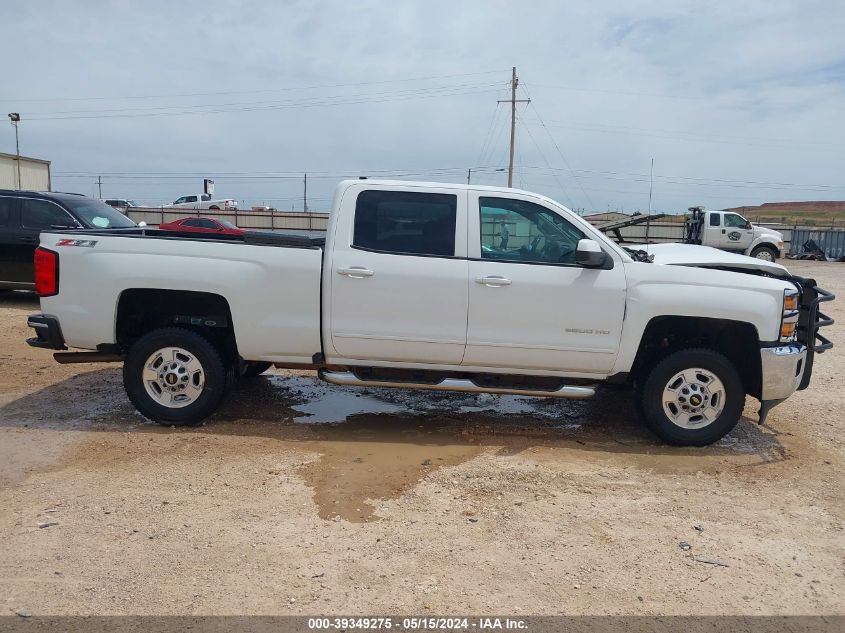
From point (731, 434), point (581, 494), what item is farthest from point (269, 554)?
point (731, 434)

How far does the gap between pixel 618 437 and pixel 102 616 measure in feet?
13.3

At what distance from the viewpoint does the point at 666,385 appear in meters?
5.27

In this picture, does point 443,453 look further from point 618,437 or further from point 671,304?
point 671,304

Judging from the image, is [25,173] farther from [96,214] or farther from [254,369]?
[254,369]

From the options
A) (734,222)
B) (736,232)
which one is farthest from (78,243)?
(734,222)

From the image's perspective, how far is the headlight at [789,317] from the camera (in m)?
5.20

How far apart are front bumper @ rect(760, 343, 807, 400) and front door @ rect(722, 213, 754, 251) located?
853 inches

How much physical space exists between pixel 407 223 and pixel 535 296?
3.75 feet

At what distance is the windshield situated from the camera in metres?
10.8

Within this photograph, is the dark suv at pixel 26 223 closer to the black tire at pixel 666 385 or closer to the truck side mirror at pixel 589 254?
the truck side mirror at pixel 589 254

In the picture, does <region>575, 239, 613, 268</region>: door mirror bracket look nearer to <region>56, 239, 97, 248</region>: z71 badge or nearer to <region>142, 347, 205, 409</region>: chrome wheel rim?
<region>142, 347, 205, 409</region>: chrome wheel rim

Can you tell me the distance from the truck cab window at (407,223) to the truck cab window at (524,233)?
28cm

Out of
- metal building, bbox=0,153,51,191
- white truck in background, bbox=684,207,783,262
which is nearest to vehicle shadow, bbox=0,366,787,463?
white truck in background, bbox=684,207,783,262

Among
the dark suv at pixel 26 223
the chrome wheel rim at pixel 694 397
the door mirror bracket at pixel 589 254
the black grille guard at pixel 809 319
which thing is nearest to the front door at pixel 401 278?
the door mirror bracket at pixel 589 254
